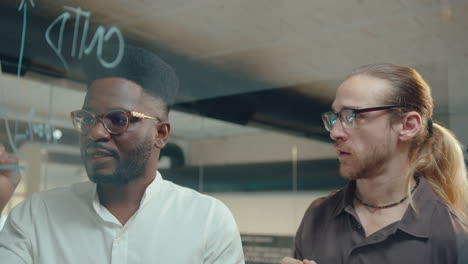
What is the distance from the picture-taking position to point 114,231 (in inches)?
54.8

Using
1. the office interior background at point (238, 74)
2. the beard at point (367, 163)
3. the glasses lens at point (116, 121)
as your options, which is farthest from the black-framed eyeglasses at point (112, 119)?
the beard at point (367, 163)

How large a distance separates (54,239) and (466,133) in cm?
120

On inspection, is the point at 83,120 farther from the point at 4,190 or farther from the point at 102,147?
the point at 4,190

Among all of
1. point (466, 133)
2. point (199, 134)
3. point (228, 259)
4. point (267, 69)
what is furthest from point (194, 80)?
point (466, 133)

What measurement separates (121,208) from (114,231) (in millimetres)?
67

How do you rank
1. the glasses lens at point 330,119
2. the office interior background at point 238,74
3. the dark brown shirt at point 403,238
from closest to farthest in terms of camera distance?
the dark brown shirt at point 403,238 < the glasses lens at point 330,119 < the office interior background at point 238,74

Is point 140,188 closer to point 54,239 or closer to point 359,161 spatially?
point 54,239

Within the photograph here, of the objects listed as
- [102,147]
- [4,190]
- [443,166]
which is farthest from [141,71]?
[443,166]

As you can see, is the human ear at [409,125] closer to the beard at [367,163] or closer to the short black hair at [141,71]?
the beard at [367,163]

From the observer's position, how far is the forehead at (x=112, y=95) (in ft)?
4.55

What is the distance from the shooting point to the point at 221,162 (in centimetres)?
259

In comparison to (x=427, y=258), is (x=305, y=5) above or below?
above

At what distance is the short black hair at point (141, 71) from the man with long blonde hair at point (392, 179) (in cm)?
49

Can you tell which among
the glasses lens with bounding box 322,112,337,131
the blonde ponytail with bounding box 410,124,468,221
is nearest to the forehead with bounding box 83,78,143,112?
the glasses lens with bounding box 322,112,337,131
